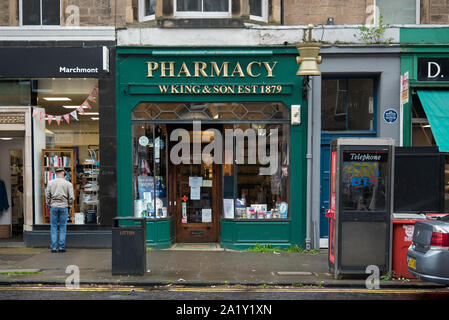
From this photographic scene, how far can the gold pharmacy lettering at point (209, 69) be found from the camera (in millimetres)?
11375

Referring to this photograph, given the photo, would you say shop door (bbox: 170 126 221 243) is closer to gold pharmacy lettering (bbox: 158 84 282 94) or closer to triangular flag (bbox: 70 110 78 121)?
gold pharmacy lettering (bbox: 158 84 282 94)

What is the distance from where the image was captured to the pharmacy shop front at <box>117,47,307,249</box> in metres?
11.4

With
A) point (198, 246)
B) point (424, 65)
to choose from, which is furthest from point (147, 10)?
point (424, 65)

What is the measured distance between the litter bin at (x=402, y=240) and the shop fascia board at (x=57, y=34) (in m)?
7.94

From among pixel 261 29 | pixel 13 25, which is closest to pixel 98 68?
pixel 13 25

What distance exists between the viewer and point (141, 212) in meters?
11.6

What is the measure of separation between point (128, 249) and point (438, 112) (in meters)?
7.88

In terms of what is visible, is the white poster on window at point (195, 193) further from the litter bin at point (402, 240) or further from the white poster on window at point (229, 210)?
the litter bin at point (402, 240)

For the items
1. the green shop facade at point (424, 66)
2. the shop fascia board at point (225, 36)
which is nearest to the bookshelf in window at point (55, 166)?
the shop fascia board at point (225, 36)

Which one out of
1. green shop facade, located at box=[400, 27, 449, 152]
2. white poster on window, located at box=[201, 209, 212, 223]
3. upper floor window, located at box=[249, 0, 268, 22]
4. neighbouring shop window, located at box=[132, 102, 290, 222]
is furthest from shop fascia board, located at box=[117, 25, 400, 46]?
white poster on window, located at box=[201, 209, 212, 223]

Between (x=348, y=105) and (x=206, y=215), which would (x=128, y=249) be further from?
(x=348, y=105)

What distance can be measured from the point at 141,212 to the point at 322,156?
4816mm

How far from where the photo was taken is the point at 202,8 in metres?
11.6
